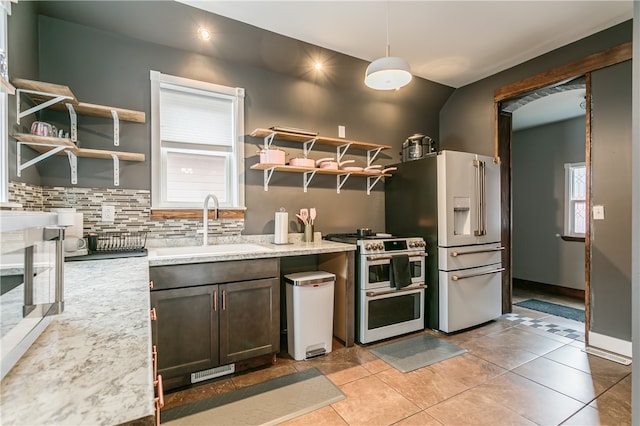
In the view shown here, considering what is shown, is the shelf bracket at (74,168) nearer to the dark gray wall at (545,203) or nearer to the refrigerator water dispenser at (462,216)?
the refrigerator water dispenser at (462,216)

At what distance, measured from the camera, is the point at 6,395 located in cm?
51

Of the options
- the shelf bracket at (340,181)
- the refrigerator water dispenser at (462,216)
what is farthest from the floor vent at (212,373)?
the refrigerator water dispenser at (462,216)

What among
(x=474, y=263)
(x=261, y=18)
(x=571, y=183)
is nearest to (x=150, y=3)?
(x=261, y=18)

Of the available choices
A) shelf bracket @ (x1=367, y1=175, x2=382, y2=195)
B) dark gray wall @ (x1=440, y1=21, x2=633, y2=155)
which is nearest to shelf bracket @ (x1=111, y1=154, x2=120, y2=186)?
shelf bracket @ (x1=367, y1=175, x2=382, y2=195)

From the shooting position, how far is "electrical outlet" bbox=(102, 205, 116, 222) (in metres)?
2.35

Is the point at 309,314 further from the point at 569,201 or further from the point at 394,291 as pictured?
the point at 569,201

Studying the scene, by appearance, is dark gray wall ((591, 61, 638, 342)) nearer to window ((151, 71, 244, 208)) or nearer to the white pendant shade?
the white pendant shade

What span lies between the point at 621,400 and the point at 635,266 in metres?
1.36

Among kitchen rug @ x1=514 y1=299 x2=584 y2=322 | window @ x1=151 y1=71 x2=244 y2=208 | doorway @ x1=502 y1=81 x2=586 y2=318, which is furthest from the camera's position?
doorway @ x1=502 y1=81 x2=586 y2=318

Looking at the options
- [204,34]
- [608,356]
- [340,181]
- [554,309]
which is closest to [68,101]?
[204,34]

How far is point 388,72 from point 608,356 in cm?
296

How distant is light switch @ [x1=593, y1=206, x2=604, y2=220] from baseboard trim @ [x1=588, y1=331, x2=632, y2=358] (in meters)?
1.03

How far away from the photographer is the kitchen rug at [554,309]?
11.8ft

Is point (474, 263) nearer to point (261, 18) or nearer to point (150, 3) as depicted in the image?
point (261, 18)
